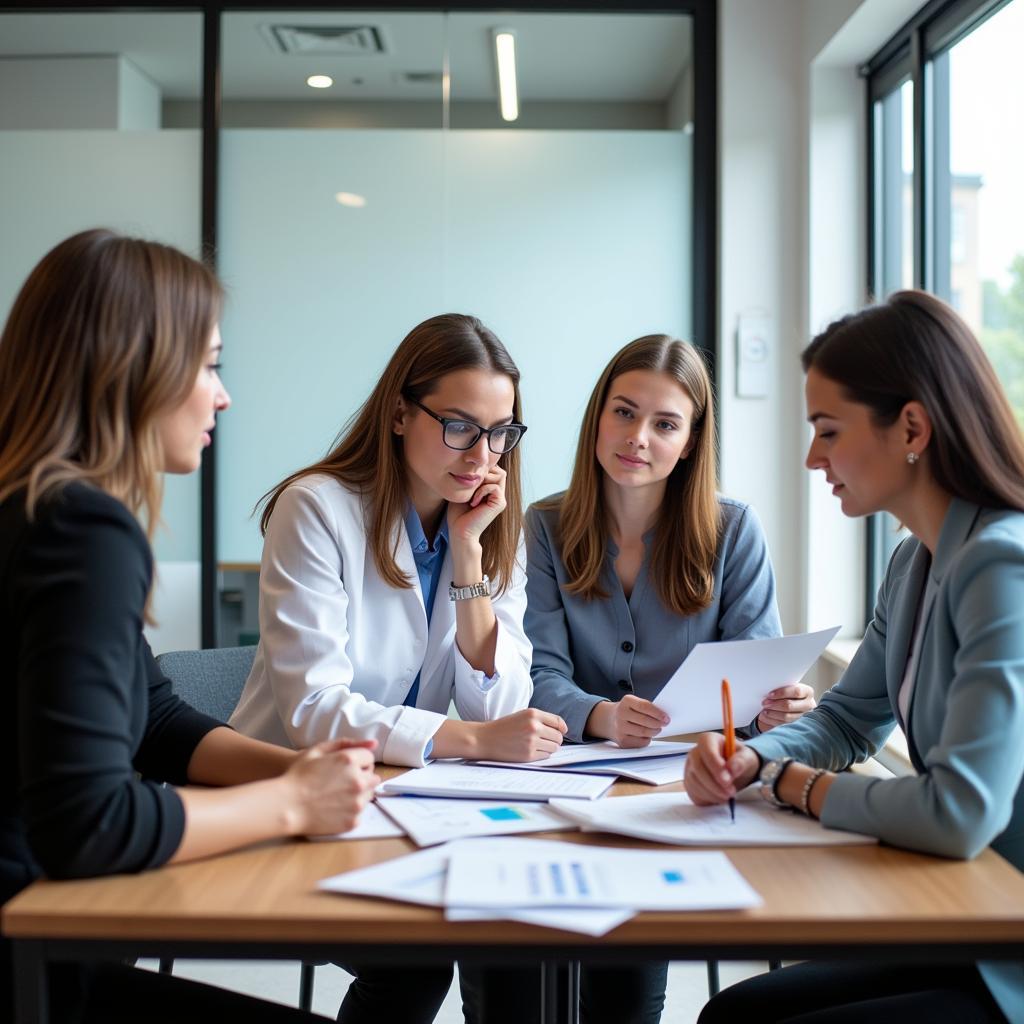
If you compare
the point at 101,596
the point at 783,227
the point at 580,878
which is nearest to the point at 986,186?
the point at 783,227

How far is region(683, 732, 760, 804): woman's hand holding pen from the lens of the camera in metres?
1.40

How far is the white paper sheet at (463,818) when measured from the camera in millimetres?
1295

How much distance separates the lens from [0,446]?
1258 millimetres

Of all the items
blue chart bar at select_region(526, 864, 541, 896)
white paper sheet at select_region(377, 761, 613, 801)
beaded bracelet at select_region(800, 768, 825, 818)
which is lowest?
blue chart bar at select_region(526, 864, 541, 896)

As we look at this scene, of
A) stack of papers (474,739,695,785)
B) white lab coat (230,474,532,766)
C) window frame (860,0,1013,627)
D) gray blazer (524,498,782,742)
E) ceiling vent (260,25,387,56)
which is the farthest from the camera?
ceiling vent (260,25,387,56)

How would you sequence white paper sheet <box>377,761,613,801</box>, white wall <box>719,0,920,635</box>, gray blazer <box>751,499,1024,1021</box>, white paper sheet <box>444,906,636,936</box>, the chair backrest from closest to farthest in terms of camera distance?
white paper sheet <box>444,906,636,936</box> < gray blazer <box>751,499,1024,1021</box> < white paper sheet <box>377,761,613,801</box> < the chair backrest < white wall <box>719,0,920,635</box>

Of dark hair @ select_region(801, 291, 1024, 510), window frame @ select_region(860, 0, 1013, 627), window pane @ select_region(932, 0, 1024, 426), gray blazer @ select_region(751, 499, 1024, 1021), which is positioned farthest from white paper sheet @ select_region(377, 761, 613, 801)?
window frame @ select_region(860, 0, 1013, 627)

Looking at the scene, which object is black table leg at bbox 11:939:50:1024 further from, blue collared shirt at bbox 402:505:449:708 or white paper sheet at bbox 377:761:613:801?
blue collared shirt at bbox 402:505:449:708

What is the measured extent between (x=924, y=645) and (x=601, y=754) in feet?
1.66

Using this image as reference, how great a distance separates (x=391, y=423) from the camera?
1996 mm

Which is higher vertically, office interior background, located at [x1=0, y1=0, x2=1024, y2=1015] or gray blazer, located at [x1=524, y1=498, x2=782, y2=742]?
office interior background, located at [x1=0, y1=0, x2=1024, y2=1015]

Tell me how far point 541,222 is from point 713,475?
1935mm

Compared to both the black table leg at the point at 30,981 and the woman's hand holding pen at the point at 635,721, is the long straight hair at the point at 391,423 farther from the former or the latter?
the black table leg at the point at 30,981

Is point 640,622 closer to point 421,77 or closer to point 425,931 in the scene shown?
point 425,931
